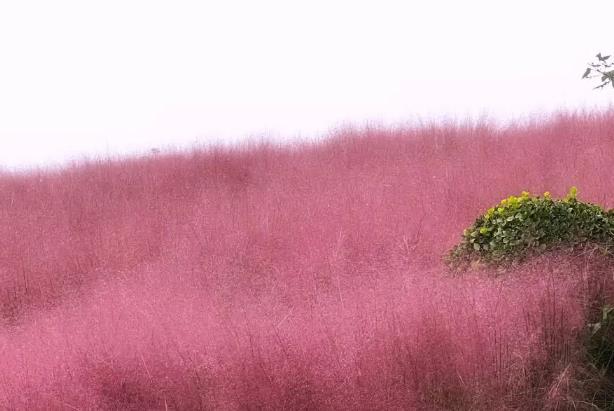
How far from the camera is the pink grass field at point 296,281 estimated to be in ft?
11.5

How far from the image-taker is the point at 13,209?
9.86 meters

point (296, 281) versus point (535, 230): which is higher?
point (535, 230)

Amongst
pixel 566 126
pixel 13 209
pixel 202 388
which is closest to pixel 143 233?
pixel 13 209

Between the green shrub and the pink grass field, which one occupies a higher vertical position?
the green shrub

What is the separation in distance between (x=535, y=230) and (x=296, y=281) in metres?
2.01

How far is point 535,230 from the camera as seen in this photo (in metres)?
4.79

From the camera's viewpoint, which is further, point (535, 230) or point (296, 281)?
point (296, 281)

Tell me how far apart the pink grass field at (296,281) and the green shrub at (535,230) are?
0.30 m

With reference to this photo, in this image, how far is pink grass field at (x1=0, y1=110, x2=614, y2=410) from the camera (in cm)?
350

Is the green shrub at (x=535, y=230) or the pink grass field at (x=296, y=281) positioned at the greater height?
the green shrub at (x=535, y=230)

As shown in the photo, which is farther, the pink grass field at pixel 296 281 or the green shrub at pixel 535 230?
the green shrub at pixel 535 230

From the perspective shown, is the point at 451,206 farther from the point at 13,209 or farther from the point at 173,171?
the point at 13,209

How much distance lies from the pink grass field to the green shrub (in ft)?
1.00

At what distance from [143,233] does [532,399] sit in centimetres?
566
